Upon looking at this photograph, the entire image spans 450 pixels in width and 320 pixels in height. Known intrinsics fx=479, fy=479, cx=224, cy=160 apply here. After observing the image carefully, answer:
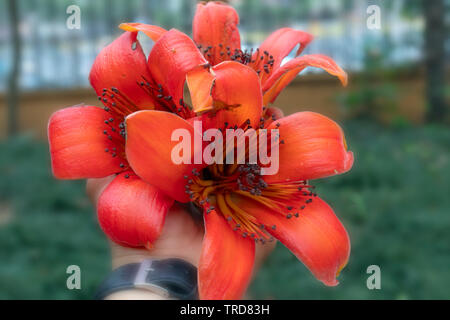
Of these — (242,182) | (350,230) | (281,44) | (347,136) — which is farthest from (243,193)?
(347,136)

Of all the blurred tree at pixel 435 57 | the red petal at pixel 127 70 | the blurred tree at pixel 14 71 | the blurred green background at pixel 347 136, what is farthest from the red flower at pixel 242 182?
the blurred tree at pixel 14 71

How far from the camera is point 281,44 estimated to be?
63 cm

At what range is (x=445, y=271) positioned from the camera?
130cm

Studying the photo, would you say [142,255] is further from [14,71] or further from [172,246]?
[14,71]

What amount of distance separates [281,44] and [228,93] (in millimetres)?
183

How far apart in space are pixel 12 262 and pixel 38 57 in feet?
10.0

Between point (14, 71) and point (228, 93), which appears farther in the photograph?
point (14, 71)

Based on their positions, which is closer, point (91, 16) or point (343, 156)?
point (343, 156)

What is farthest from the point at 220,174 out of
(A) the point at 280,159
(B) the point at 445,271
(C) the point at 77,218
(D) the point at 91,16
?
(D) the point at 91,16

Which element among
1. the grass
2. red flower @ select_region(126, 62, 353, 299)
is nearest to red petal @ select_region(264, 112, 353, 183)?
red flower @ select_region(126, 62, 353, 299)

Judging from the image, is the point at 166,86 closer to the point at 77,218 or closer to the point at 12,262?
the point at 12,262

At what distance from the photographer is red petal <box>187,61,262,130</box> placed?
46 centimetres

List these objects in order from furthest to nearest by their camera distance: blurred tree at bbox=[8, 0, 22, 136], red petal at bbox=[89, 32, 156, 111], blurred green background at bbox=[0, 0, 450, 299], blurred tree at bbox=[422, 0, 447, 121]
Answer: blurred tree at bbox=[8, 0, 22, 136]
blurred tree at bbox=[422, 0, 447, 121]
blurred green background at bbox=[0, 0, 450, 299]
red petal at bbox=[89, 32, 156, 111]

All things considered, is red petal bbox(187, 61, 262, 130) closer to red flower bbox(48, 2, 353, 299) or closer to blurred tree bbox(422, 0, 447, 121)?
red flower bbox(48, 2, 353, 299)
